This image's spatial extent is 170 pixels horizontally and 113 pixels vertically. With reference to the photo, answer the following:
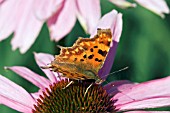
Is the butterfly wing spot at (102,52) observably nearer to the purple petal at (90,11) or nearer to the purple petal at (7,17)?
the purple petal at (90,11)

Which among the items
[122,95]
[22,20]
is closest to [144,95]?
[122,95]

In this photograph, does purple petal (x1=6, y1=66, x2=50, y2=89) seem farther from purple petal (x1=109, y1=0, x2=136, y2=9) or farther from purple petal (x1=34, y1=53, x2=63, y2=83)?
purple petal (x1=109, y1=0, x2=136, y2=9)

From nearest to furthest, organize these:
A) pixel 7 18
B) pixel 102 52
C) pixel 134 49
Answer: pixel 102 52
pixel 7 18
pixel 134 49

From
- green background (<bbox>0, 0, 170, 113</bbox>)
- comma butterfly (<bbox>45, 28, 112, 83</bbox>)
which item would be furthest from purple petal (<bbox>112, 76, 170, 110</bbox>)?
green background (<bbox>0, 0, 170, 113</bbox>)

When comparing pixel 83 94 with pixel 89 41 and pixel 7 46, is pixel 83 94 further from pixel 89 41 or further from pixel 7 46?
pixel 7 46

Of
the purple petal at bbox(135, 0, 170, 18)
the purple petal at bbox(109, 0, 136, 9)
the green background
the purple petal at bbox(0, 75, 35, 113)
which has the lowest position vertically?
the green background

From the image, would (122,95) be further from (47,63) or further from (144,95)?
(47,63)

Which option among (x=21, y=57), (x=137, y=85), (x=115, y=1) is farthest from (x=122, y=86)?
(x=21, y=57)

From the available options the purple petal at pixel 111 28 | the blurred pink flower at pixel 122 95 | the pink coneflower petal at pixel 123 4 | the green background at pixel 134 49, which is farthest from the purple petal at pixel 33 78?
the green background at pixel 134 49
